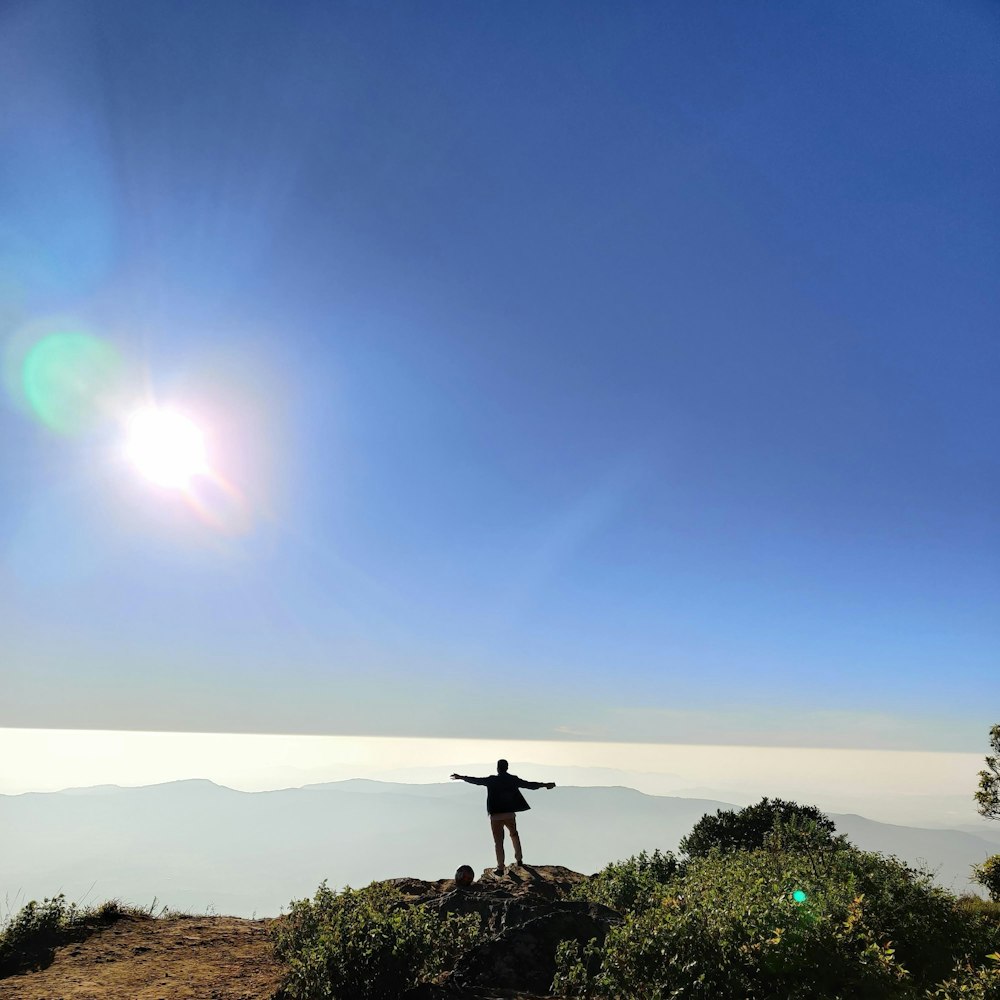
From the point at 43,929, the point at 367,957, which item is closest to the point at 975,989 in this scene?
the point at 367,957

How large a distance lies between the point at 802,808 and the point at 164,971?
1089 inches

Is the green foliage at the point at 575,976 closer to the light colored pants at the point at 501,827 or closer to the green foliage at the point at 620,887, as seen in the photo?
the green foliage at the point at 620,887

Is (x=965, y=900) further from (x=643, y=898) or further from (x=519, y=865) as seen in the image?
(x=519, y=865)

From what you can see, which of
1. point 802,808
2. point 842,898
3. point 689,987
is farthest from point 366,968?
point 802,808

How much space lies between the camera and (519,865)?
599 inches

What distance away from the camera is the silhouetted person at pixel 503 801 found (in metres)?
15.0

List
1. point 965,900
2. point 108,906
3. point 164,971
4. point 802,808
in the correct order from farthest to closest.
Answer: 1. point 802,808
2. point 965,900
3. point 108,906
4. point 164,971

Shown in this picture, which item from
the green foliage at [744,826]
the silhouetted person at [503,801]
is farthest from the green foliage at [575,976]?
the green foliage at [744,826]

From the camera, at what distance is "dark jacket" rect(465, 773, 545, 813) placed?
49.8 ft

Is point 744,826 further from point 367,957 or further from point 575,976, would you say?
point 367,957

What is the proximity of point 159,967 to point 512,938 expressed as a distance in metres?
5.93

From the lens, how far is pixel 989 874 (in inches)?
752

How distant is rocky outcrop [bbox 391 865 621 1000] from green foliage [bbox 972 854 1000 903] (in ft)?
54.6

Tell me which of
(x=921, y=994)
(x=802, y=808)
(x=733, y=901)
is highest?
(x=733, y=901)
